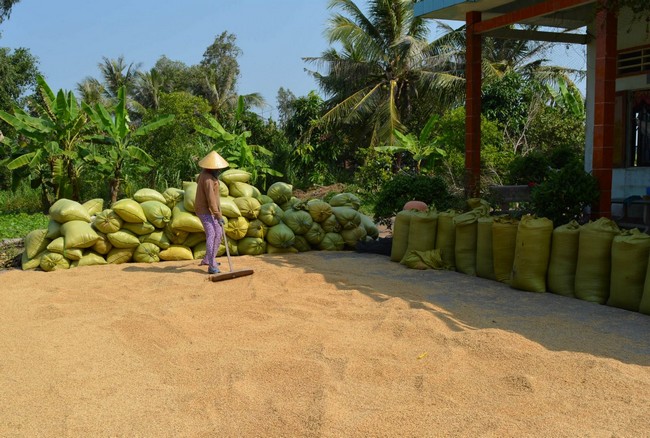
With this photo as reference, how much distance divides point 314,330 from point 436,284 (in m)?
2.30

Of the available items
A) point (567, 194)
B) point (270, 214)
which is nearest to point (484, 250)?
point (567, 194)

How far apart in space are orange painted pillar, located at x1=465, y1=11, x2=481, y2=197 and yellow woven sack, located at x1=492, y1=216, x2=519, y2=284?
3395 millimetres

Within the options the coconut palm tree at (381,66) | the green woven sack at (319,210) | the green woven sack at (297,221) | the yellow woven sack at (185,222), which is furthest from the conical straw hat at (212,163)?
the coconut palm tree at (381,66)

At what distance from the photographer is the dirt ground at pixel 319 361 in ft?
12.4

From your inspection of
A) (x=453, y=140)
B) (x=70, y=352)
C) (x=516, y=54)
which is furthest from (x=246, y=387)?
(x=516, y=54)

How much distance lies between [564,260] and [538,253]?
272 millimetres

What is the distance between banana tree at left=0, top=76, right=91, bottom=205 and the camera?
1432 cm

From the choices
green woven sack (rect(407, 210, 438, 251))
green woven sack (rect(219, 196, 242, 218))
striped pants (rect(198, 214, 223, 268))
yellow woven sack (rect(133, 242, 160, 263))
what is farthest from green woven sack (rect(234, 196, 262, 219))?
green woven sack (rect(407, 210, 438, 251))

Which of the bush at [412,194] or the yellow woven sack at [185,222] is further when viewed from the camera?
the bush at [412,194]

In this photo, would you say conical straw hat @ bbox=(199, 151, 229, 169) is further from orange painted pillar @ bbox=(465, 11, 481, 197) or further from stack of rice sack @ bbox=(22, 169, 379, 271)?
orange painted pillar @ bbox=(465, 11, 481, 197)

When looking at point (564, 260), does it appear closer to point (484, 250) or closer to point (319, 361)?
point (484, 250)

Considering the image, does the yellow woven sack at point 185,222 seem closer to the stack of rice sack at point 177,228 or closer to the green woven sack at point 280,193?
the stack of rice sack at point 177,228

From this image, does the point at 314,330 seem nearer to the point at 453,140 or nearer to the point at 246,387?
the point at 246,387

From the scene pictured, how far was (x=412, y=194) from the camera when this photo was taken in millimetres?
10727
